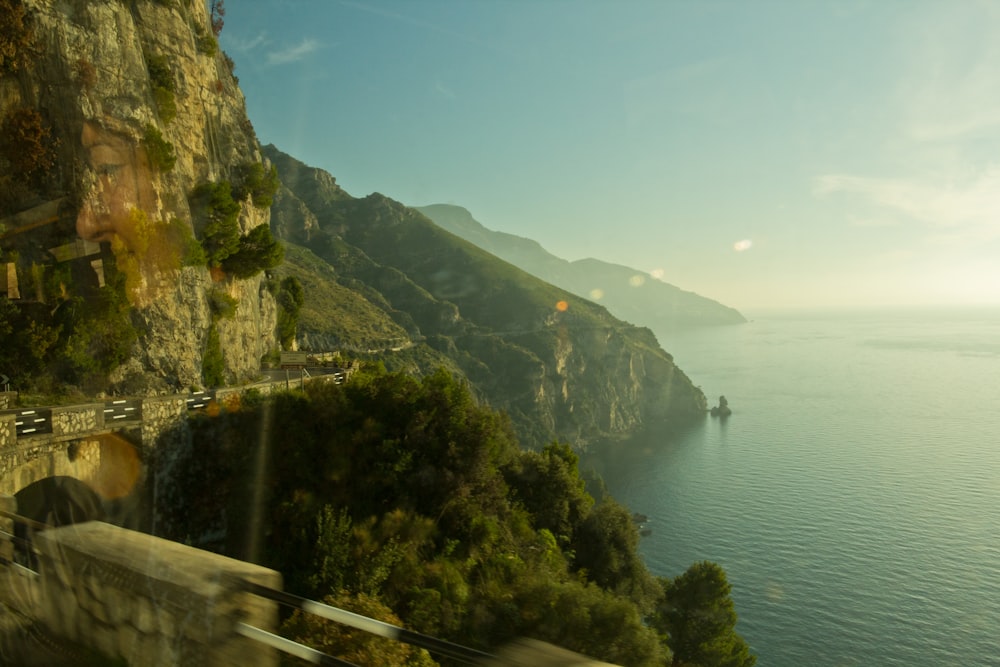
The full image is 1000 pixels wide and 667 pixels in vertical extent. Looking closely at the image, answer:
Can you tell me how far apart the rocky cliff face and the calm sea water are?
44433 millimetres

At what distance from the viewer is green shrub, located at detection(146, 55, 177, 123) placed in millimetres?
20641

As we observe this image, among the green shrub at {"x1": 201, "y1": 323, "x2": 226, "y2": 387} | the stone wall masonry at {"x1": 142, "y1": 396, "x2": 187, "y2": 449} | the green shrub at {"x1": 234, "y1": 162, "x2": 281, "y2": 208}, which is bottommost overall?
the stone wall masonry at {"x1": 142, "y1": 396, "x2": 187, "y2": 449}

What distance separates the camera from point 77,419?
1287 centimetres

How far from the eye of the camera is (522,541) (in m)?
19.6

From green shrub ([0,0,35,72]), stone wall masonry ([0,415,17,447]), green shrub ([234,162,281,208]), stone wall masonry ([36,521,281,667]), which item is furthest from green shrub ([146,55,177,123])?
stone wall masonry ([36,521,281,667])

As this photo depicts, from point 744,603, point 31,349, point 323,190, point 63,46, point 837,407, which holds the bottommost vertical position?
point 744,603

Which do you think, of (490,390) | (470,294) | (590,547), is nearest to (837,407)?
(490,390)

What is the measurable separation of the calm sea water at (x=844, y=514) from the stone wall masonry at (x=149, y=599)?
1887 inches

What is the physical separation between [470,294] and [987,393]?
114 metres

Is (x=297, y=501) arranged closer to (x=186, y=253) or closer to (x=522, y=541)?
(x=522, y=541)

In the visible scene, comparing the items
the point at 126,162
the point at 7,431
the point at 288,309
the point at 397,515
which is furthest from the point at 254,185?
the point at 397,515

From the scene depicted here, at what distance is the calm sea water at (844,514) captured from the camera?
44.6m

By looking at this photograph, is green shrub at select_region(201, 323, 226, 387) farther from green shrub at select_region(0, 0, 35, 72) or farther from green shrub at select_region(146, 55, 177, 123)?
green shrub at select_region(0, 0, 35, 72)

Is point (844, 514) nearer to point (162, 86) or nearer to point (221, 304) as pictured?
point (221, 304)
